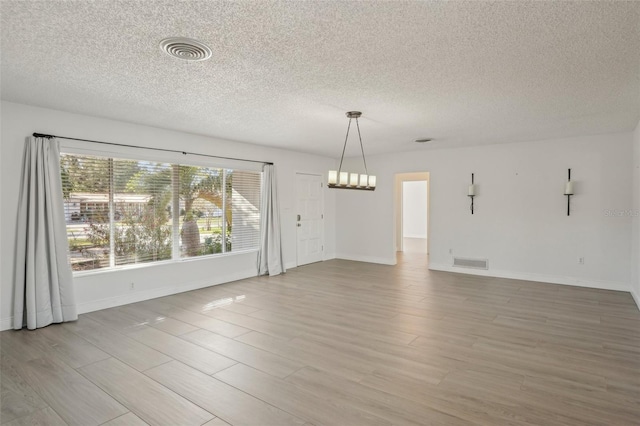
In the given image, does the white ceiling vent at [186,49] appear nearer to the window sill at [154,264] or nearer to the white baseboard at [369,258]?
the window sill at [154,264]

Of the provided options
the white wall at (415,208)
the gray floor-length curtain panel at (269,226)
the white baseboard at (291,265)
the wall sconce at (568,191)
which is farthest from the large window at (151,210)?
the white wall at (415,208)

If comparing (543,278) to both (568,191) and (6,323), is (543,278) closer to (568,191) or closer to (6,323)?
(568,191)

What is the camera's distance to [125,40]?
2.52 metres

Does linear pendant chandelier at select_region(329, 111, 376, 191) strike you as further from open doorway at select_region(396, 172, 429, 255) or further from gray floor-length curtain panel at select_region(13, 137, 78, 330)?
open doorway at select_region(396, 172, 429, 255)

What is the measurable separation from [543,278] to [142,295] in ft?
22.2

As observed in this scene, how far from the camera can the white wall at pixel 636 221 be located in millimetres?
4980

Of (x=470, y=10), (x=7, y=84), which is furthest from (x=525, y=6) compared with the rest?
(x=7, y=84)

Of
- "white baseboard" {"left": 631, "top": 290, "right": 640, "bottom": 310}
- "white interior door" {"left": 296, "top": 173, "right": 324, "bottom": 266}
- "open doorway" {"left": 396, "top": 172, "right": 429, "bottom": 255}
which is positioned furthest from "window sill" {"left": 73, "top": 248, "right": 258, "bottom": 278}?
"open doorway" {"left": 396, "top": 172, "right": 429, "bottom": 255}

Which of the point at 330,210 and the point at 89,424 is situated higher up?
the point at 330,210

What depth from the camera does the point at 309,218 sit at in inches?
329

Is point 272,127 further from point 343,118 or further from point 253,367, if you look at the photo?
point 253,367

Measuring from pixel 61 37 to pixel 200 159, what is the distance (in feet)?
11.5

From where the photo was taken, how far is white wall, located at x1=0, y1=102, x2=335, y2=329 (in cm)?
404

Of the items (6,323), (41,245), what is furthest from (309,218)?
(6,323)
